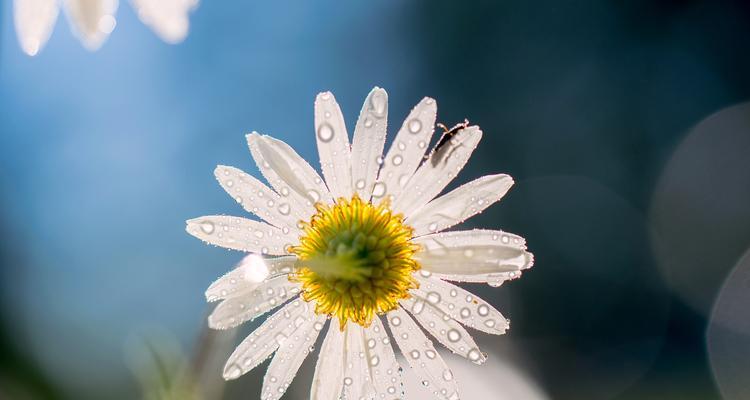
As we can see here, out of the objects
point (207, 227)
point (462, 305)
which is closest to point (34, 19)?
point (207, 227)

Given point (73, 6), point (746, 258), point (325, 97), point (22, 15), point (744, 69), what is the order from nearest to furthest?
1. point (73, 6)
2. point (22, 15)
3. point (325, 97)
4. point (746, 258)
5. point (744, 69)

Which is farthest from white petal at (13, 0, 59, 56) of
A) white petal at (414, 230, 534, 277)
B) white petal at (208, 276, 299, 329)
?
white petal at (414, 230, 534, 277)

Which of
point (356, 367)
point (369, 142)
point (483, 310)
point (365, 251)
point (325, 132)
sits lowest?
point (483, 310)

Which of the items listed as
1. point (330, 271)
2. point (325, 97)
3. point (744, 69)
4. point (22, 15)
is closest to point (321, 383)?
point (330, 271)

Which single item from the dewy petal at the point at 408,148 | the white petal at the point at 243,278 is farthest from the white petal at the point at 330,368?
the dewy petal at the point at 408,148

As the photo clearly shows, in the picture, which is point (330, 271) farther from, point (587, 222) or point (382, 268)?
point (587, 222)

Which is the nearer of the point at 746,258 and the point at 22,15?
the point at 22,15

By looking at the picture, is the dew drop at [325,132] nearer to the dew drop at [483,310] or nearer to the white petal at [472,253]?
the white petal at [472,253]

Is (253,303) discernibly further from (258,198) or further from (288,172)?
(288,172)
